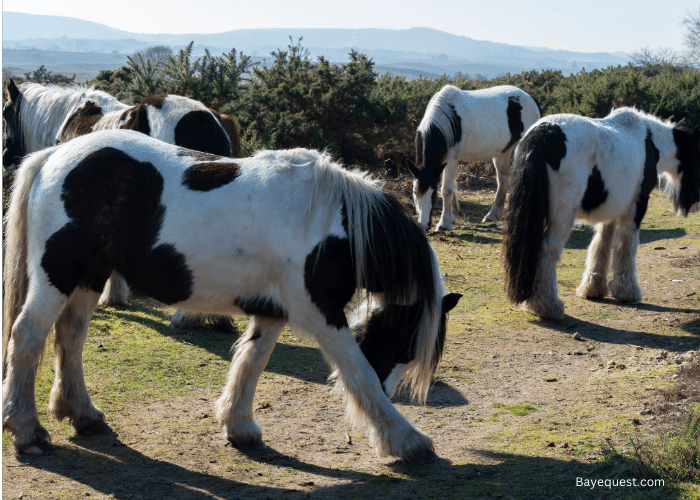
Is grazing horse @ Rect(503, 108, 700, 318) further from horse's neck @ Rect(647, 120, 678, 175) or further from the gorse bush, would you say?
the gorse bush

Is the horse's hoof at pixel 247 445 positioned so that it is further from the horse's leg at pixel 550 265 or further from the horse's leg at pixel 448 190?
the horse's leg at pixel 448 190

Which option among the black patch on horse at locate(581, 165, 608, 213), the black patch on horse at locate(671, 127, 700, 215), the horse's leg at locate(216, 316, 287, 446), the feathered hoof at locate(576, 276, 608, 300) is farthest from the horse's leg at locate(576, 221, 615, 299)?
the horse's leg at locate(216, 316, 287, 446)

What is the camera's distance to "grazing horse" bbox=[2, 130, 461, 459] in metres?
3.41

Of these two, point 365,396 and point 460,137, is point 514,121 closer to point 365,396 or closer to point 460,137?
point 460,137

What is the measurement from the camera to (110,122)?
6.81 meters

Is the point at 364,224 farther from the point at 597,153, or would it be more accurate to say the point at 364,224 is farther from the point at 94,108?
the point at 94,108

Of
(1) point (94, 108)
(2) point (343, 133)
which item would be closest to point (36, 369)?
(1) point (94, 108)

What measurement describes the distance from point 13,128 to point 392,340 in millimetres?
7283

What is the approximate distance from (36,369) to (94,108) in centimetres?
475

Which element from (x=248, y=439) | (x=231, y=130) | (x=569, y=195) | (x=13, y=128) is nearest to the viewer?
(x=248, y=439)

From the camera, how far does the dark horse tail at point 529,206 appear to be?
20.8 ft

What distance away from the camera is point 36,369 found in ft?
12.0

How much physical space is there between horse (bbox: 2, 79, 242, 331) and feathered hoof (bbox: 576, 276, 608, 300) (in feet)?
14.3

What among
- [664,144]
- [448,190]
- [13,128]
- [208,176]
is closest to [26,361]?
[208,176]
